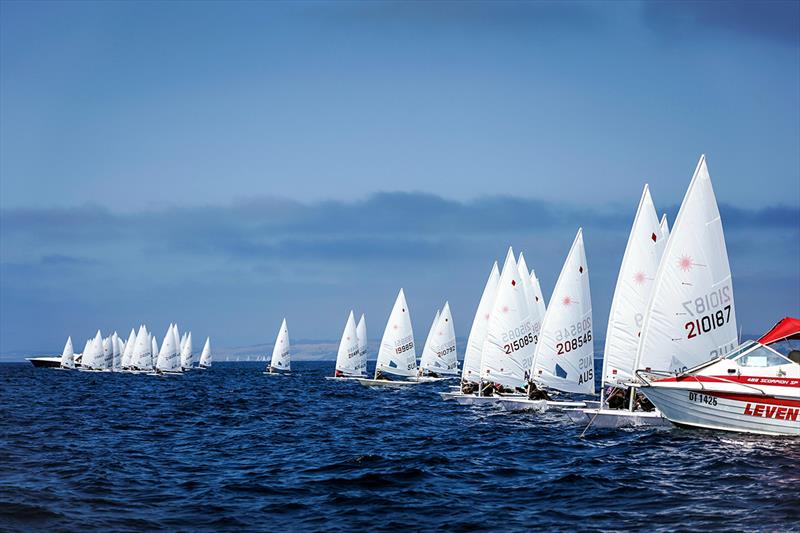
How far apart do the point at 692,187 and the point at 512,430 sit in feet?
40.5

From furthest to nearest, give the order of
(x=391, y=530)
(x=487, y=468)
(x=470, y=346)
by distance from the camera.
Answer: (x=470, y=346), (x=487, y=468), (x=391, y=530)

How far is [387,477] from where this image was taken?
2189 cm

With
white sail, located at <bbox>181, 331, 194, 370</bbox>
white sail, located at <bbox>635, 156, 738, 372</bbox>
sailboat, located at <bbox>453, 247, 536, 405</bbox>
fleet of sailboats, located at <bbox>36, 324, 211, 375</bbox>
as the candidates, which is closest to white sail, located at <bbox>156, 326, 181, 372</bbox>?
fleet of sailboats, located at <bbox>36, 324, 211, 375</bbox>

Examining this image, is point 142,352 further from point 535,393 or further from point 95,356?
point 535,393

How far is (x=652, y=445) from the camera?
27.5 meters

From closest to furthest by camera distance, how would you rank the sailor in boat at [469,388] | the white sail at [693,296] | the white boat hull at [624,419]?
the white sail at [693,296] < the white boat hull at [624,419] < the sailor in boat at [469,388]

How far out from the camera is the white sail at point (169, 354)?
419ft

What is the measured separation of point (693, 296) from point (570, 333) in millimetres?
9646

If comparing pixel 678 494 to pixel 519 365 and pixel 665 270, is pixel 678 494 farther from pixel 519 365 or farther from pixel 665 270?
pixel 519 365

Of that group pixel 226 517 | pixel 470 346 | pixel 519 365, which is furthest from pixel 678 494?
pixel 470 346

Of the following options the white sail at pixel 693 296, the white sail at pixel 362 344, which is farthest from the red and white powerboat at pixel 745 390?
the white sail at pixel 362 344

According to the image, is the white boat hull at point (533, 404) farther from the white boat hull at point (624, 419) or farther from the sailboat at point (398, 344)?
the sailboat at point (398, 344)

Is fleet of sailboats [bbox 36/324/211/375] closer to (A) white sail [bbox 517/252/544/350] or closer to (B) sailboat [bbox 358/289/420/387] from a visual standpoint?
(B) sailboat [bbox 358/289/420/387]

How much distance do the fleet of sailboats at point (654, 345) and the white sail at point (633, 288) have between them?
0.04 m
